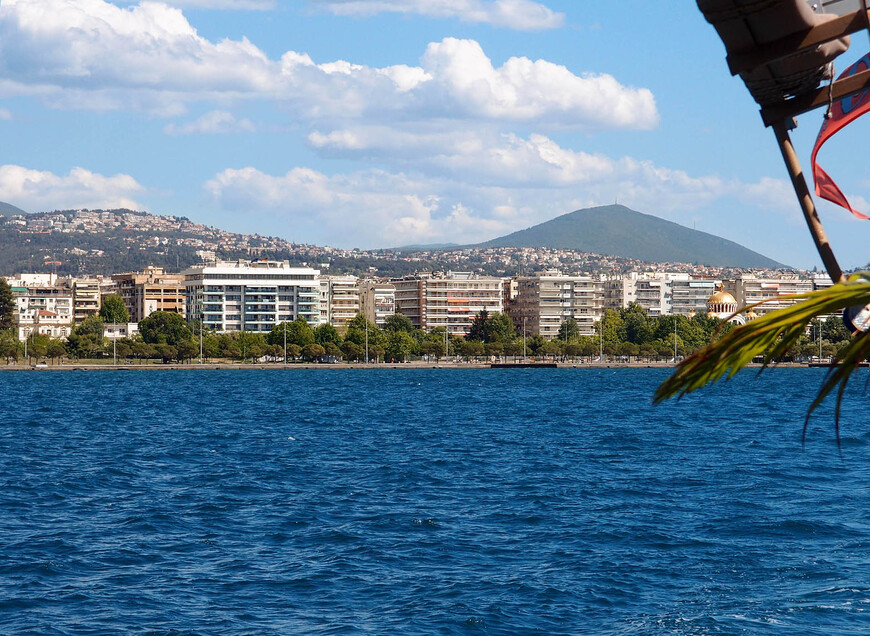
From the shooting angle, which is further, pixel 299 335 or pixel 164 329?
pixel 164 329

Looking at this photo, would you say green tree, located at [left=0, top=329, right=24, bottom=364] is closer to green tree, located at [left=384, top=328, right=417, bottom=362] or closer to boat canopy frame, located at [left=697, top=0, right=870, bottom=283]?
green tree, located at [left=384, top=328, right=417, bottom=362]

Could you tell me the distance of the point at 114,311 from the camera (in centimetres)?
18700

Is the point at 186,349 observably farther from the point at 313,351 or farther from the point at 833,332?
the point at 833,332

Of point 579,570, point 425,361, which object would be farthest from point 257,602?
point 425,361

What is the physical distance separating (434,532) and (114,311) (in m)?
172

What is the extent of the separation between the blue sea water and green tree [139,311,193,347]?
113 metres

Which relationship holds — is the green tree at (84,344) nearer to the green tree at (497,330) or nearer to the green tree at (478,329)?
the green tree at (478,329)

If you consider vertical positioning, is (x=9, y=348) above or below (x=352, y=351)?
above

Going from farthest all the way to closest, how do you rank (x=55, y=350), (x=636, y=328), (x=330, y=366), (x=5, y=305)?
(x=636, y=328) < (x=5, y=305) < (x=330, y=366) < (x=55, y=350)

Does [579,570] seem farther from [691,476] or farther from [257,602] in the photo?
[691,476]

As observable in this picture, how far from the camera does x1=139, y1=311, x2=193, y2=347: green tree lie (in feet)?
529

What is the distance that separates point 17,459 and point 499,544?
21927mm

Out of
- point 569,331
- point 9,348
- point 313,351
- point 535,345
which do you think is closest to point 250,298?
point 313,351

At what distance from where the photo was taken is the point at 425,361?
543ft
